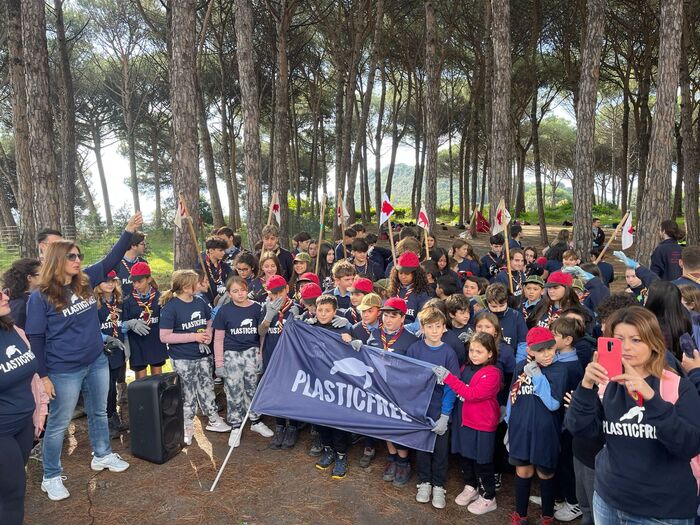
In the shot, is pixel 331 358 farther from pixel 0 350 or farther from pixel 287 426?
pixel 0 350

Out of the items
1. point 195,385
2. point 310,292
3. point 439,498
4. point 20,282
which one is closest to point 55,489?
point 195,385

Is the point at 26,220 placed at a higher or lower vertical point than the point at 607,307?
higher

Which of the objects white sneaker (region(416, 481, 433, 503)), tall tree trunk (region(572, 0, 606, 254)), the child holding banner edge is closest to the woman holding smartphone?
the child holding banner edge

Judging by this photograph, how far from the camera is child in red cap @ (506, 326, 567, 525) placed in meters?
3.92

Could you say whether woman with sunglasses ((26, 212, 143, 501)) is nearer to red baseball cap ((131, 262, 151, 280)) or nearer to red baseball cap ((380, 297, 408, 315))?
red baseball cap ((131, 262, 151, 280))

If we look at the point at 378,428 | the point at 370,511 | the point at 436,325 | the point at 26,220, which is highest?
the point at 26,220

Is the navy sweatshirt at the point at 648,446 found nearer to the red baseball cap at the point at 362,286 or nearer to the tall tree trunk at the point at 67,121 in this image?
the red baseball cap at the point at 362,286

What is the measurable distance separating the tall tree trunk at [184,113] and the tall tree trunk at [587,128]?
822 cm

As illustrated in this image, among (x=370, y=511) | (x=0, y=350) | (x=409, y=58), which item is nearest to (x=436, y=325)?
(x=370, y=511)

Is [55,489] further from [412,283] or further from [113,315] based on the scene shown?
[412,283]

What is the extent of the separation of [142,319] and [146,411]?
1492mm

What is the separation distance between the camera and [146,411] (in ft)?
16.4

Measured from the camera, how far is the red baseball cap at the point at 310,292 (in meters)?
5.71

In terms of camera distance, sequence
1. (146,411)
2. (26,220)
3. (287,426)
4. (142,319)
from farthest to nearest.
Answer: (26,220), (142,319), (287,426), (146,411)
